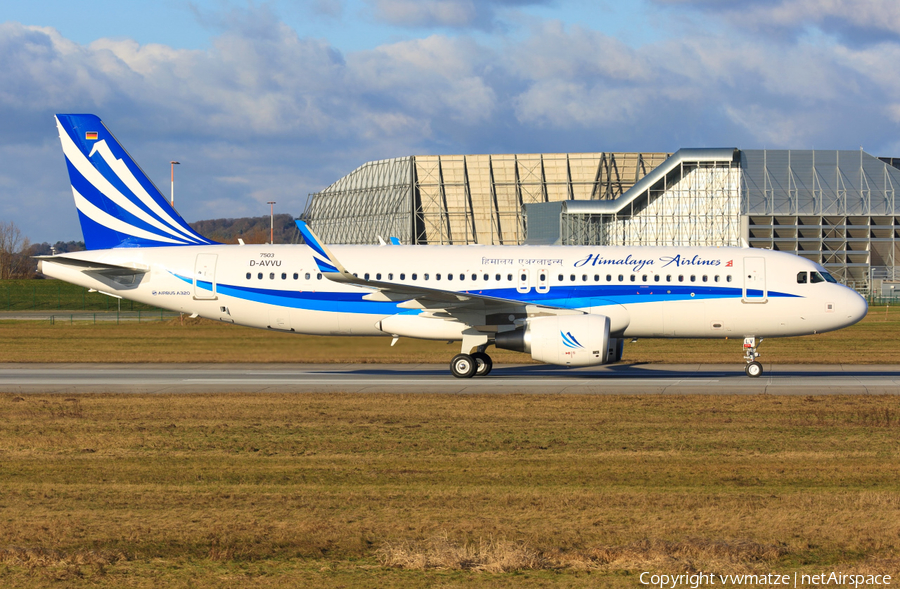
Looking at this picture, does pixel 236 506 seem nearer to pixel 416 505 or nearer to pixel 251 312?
pixel 416 505

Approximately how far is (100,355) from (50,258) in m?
9.61

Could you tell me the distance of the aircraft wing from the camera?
2358 centimetres

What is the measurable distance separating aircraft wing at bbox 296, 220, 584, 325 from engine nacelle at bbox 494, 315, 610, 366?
1.13 meters

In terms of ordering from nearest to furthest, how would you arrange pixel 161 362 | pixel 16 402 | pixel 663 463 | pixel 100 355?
1. pixel 663 463
2. pixel 16 402
3. pixel 161 362
4. pixel 100 355

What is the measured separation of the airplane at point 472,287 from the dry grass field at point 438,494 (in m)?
6.82

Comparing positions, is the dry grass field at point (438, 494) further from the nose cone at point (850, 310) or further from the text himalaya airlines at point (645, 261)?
the text himalaya airlines at point (645, 261)

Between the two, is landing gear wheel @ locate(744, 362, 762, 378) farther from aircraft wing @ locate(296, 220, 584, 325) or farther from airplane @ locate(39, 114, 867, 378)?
aircraft wing @ locate(296, 220, 584, 325)

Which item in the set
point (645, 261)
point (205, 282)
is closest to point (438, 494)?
point (645, 261)

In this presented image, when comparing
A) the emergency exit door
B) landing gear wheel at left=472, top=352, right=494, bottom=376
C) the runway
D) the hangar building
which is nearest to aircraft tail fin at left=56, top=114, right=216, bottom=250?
the emergency exit door

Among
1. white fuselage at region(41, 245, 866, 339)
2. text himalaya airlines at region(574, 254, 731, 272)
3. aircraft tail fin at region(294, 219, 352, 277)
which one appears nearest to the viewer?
aircraft tail fin at region(294, 219, 352, 277)

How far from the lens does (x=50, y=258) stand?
1006 inches

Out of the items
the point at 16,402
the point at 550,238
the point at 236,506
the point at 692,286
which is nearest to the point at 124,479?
the point at 236,506

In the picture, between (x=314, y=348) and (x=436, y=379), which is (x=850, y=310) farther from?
(x=314, y=348)

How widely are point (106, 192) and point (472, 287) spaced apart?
483 inches
